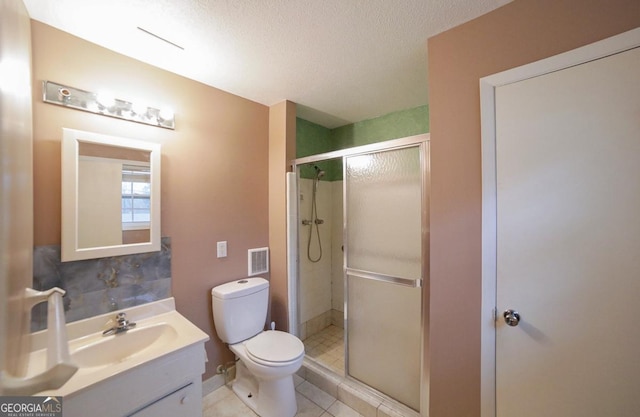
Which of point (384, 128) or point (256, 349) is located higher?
point (384, 128)

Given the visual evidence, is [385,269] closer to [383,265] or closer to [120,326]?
[383,265]

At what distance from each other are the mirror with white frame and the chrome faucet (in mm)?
375

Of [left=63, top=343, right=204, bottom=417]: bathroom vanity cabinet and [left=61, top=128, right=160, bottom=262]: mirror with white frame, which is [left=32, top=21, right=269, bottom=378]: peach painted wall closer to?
[left=61, top=128, right=160, bottom=262]: mirror with white frame

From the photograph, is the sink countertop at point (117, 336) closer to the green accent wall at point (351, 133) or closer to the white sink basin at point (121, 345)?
the white sink basin at point (121, 345)

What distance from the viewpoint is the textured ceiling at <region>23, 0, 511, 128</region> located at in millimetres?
1153

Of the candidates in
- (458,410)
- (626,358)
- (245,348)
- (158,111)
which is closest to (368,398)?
(458,410)

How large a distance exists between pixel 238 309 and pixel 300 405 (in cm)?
84

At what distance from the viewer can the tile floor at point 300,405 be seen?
5.50ft

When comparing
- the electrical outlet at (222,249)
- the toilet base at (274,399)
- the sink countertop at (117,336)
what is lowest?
the toilet base at (274,399)

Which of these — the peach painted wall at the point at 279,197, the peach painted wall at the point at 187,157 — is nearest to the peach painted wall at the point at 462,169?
the peach painted wall at the point at 279,197

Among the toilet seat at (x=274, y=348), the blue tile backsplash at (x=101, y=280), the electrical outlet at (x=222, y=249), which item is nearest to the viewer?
the blue tile backsplash at (x=101, y=280)

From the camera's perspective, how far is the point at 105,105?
1.42 m

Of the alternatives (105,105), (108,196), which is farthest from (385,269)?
(105,105)

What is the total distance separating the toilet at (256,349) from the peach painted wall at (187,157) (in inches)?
7.1
